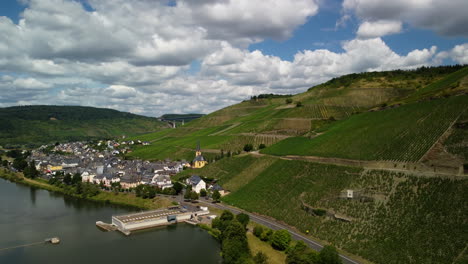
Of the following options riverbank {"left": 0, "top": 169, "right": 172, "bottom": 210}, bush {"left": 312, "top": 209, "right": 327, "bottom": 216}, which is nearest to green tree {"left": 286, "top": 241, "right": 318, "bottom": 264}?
bush {"left": 312, "top": 209, "right": 327, "bottom": 216}

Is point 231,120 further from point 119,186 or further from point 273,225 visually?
point 273,225

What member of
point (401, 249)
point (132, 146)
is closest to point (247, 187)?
point (401, 249)

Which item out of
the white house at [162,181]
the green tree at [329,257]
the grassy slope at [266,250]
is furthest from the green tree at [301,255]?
the white house at [162,181]

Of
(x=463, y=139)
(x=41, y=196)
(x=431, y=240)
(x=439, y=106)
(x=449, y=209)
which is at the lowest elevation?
(x=41, y=196)

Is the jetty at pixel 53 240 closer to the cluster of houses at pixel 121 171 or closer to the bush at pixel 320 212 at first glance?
the cluster of houses at pixel 121 171

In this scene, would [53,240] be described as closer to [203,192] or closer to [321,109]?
[203,192]

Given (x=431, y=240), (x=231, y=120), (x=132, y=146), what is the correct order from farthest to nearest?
(x=132, y=146), (x=231, y=120), (x=431, y=240)
